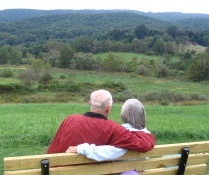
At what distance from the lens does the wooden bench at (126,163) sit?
3727 millimetres

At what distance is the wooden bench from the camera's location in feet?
12.2

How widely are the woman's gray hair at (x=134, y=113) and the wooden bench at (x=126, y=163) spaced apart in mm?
322

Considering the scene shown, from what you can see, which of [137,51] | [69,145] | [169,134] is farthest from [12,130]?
[137,51]

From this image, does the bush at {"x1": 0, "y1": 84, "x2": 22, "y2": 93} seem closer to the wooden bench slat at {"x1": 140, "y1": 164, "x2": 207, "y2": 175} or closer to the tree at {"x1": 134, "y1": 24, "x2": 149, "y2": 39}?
the wooden bench slat at {"x1": 140, "y1": 164, "x2": 207, "y2": 175}

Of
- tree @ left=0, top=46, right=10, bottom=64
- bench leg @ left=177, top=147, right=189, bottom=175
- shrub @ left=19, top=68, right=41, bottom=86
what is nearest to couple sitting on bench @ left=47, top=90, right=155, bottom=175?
bench leg @ left=177, top=147, right=189, bottom=175

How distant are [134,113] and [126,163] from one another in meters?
0.55

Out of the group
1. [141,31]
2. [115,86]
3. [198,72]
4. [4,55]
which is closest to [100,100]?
[115,86]

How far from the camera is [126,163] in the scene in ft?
13.9

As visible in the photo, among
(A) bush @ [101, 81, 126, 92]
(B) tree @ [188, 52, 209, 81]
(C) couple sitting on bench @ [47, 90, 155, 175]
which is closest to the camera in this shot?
(C) couple sitting on bench @ [47, 90, 155, 175]

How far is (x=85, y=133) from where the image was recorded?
4.11m

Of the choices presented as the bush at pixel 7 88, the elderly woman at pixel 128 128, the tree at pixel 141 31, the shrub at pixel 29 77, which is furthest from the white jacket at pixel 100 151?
the tree at pixel 141 31

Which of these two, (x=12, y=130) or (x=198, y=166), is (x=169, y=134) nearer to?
(x=12, y=130)

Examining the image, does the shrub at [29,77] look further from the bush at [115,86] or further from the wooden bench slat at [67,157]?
the wooden bench slat at [67,157]

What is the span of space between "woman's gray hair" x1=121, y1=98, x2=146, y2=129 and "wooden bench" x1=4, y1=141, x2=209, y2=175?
32 centimetres
